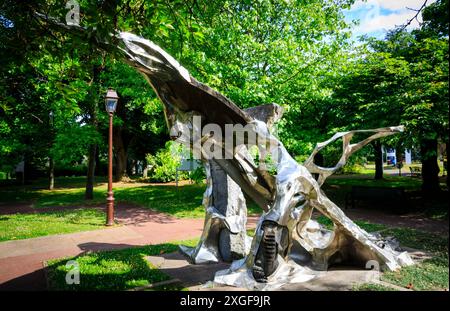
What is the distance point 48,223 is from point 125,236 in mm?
3838

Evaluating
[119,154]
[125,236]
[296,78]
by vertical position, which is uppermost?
[296,78]

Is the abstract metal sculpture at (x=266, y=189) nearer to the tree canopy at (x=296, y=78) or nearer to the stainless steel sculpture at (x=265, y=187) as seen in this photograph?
the stainless steel sculpture at (x=265, y=187)

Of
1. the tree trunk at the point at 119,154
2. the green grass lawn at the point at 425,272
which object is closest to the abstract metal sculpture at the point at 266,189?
the green grass lawn at the point at 425,272

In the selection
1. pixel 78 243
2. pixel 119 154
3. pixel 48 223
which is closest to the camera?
pixel 78 243

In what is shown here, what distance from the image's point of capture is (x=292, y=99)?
13.2 meters

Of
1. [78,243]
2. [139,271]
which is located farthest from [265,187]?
[78,243]

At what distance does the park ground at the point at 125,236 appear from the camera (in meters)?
5.48

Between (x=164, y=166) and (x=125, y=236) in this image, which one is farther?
(x=164, y=166)

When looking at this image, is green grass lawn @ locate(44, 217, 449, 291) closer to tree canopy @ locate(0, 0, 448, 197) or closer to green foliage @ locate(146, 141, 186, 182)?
tree canopy @ locate(0, 0, 448, 197)

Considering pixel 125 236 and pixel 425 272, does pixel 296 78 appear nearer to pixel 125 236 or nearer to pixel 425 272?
pixel 125 236

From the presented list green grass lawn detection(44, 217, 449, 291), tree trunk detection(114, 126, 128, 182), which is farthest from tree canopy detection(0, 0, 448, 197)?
tree trunk detection(114, 126, 128, 182)

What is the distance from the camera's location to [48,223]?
11422 mm
